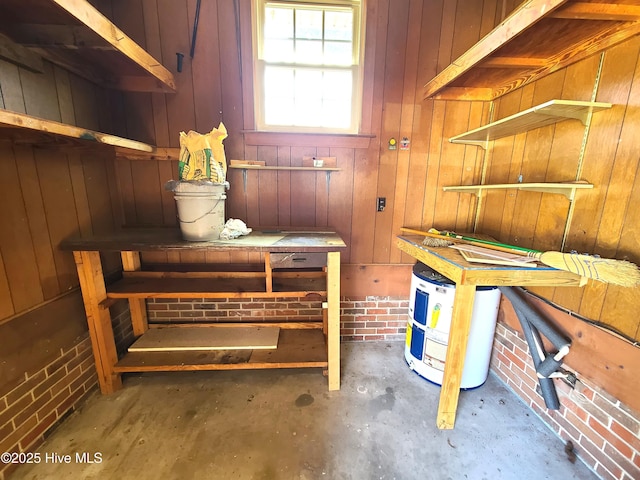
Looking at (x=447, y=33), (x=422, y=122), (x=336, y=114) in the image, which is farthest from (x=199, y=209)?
(x=447, y=33)

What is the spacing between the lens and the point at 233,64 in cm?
193

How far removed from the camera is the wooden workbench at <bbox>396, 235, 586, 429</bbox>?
1.23 metres

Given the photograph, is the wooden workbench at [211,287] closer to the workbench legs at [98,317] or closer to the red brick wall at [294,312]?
the workbench legs at [98,317]

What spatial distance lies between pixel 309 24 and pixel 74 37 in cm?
143

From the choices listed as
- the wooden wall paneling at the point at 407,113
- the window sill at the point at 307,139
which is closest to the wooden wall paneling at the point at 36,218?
the window sill at the point at 307,139

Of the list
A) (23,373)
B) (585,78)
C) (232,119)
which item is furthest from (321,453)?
(585,78)

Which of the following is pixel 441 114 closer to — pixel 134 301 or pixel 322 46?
pixel 322 46

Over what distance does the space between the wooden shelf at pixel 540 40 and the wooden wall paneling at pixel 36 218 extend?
243 cm

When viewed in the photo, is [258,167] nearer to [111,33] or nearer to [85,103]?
[111,33]

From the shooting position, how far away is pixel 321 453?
139cm

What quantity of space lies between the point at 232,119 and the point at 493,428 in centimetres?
266

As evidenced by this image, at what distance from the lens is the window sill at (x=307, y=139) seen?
6.56 ft

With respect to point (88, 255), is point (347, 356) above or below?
below

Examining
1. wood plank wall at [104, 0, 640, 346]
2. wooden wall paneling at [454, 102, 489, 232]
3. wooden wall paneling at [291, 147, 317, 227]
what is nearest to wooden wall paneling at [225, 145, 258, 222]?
wood plank wall at [104, 0, 640, 346]
